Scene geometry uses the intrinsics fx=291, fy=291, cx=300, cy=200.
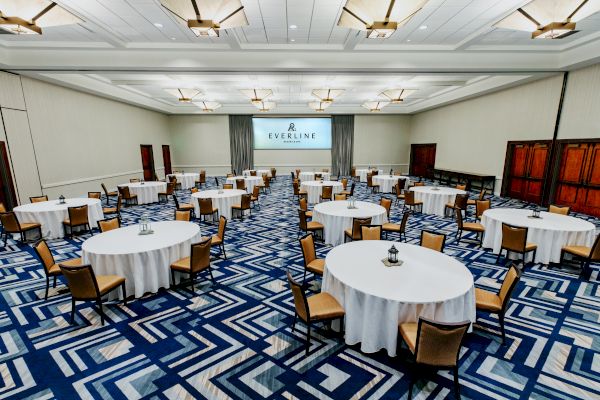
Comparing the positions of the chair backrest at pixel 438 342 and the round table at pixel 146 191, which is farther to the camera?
the round table at pixel 146 191

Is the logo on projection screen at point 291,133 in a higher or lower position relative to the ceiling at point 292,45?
lower

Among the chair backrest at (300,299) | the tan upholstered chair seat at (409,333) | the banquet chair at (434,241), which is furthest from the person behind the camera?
the banquet chair at (434,241)

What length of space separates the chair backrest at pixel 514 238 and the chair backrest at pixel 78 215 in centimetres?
852

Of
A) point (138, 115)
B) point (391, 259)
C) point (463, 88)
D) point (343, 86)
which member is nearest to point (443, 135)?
point (463, 88)

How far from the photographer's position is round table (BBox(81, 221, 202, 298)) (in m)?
3.89

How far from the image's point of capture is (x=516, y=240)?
4.89 metres

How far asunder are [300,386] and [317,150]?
57.0 feet

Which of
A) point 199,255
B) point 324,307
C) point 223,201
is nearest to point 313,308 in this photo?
point 324,307

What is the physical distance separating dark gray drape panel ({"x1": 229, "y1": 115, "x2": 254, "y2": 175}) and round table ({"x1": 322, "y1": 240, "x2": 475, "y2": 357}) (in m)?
16.3

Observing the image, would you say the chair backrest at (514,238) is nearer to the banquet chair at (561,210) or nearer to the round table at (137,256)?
the banquet chair at (561,210)

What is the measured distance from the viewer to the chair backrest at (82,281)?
328 centimetres

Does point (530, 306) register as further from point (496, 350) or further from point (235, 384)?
point (235, 384)

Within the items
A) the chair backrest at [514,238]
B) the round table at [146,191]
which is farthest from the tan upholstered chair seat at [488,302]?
the round table at [146,191]

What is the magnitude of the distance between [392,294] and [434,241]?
199cm
